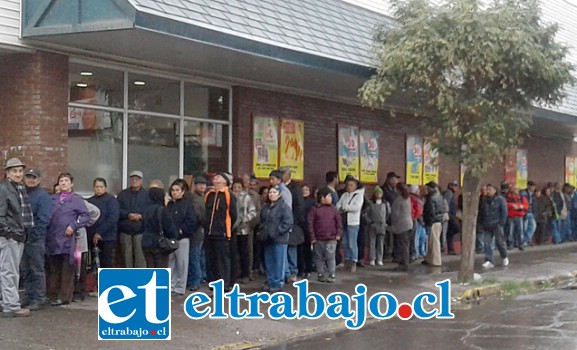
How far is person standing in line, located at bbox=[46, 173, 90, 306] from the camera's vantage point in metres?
11.6

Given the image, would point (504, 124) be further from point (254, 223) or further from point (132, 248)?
point (132, 248)

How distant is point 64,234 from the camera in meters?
11.6

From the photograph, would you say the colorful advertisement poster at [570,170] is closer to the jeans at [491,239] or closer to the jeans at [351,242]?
the jeans at [491,239]

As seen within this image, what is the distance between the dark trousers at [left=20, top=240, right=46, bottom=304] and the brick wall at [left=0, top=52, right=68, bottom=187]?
5.06ft

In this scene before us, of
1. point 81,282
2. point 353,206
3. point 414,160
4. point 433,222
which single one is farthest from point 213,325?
point 414,160

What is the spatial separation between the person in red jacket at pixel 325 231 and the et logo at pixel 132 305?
5337 mm

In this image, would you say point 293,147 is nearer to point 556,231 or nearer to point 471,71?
point 471,71

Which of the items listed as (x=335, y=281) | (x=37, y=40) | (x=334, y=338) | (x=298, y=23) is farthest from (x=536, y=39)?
(x=37, y=40)

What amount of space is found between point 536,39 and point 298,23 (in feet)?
13.2

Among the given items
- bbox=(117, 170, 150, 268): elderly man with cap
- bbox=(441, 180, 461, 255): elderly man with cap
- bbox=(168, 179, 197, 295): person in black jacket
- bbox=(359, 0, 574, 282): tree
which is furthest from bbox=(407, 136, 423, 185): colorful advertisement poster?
bbox=(117, 170, 150, 268): elderly man with cap

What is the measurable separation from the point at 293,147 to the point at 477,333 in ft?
24.8

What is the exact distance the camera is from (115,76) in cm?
1398

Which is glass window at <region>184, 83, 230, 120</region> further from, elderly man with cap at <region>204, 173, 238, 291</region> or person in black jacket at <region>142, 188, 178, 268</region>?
person in black jacket at <region>142, 188, 178, 268</region>

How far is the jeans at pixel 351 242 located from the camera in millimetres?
16406
